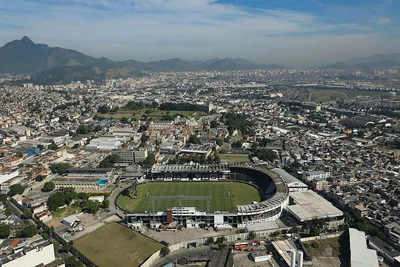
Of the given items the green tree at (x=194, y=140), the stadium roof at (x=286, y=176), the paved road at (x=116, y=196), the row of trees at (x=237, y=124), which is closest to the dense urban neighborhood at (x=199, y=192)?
the paved road at (x=116, y=196)

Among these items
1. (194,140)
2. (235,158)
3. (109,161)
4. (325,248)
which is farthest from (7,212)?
(194,140)

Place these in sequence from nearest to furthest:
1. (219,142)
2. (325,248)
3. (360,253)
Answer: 1. (360,253)
2. (325,248)
3. (219,142)

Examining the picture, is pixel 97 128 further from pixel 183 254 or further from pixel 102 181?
pixel 183 254

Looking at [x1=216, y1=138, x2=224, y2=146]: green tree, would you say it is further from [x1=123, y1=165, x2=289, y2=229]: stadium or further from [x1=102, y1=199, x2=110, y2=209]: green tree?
[x1=102, y1=199, x2=110, y2=209]: green tree

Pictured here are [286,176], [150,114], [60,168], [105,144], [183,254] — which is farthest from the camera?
[150,114]

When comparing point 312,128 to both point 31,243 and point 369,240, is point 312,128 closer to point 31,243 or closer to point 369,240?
point 369,240

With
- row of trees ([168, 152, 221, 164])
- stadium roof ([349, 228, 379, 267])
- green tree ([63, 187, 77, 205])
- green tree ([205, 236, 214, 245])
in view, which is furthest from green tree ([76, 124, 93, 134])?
stadium roof ([349, 228, 379, 267])

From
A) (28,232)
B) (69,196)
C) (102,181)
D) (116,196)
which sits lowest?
(116,196)
